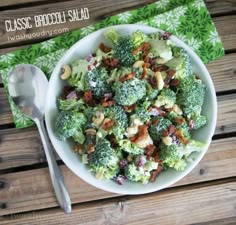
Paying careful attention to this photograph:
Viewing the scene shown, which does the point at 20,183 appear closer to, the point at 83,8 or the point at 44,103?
the point at 44,103

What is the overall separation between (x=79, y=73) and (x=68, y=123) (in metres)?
0.11

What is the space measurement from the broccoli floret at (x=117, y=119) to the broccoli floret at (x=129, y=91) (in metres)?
0.02

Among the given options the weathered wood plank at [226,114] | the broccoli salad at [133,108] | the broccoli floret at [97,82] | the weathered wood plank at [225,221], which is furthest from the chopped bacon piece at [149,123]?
the weathered wood plank at [225,221]

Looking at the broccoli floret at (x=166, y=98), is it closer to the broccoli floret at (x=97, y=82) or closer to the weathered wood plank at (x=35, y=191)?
the broccoli floret at (x=97, y=82)

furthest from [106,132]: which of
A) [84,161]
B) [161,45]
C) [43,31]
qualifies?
[43,31]

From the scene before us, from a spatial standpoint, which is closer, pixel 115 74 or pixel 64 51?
pixel 115 74

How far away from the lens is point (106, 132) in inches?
34.8

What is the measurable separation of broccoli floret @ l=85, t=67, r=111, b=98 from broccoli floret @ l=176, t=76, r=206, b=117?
0.15 m

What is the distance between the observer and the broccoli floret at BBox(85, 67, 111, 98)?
895 millimetres

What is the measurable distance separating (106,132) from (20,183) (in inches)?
9.7

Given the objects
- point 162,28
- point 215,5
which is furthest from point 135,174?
point 215,5

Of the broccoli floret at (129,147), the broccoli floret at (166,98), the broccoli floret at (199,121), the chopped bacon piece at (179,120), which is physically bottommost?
the broccoli floret at (129,147)

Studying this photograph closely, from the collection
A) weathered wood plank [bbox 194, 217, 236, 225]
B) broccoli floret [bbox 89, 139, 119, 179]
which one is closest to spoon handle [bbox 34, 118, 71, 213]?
broccoli floret [bbox 89, 139, 119, 179]

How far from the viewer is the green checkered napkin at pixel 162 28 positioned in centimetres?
101
